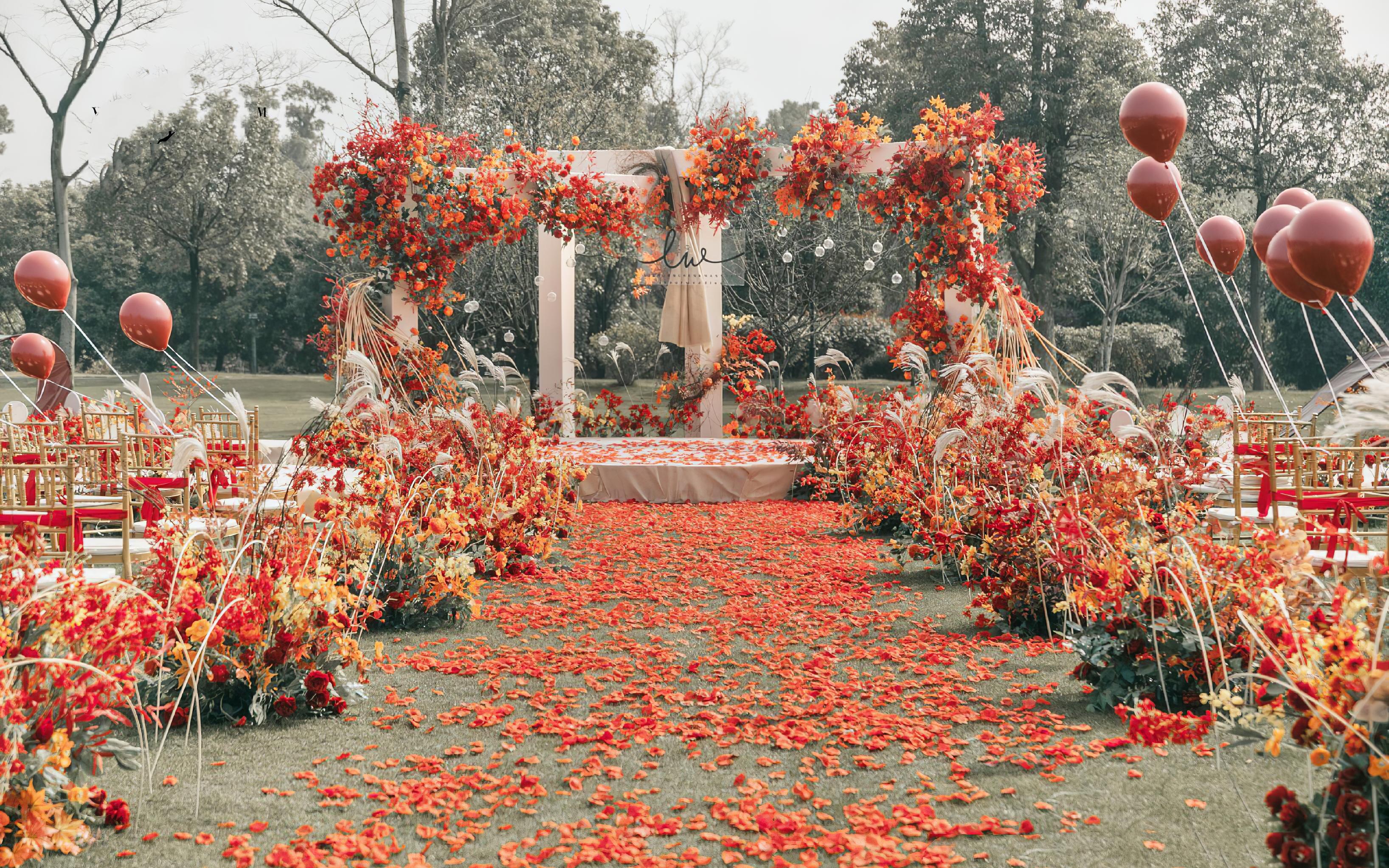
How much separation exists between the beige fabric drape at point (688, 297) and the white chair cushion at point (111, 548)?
21.9ft

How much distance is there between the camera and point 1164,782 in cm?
304

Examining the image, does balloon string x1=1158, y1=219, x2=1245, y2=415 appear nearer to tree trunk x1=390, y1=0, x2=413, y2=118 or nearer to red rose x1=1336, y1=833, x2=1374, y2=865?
red rose x1=1336, y1=833, x2=1374, y2=865

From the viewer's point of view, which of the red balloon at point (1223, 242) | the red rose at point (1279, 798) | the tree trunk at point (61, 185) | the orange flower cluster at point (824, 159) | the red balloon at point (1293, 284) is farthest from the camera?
the tree trunk at point (61, 185)

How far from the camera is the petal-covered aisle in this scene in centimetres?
267

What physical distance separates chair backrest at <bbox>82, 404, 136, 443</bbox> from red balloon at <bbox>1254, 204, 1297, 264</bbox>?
615 centimetres

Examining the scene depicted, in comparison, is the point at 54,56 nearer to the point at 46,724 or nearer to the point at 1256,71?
the point at 46,724

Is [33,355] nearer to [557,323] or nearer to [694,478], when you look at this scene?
[694,478]

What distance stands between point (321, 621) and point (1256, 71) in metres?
22.4

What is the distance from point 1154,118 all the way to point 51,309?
17.4ft

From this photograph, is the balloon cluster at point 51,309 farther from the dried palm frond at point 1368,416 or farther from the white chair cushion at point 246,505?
the dried palm frond at point 1368,416

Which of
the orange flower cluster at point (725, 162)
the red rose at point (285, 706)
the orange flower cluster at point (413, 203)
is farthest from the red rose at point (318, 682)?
the orange flower cluster at point (725, 162)

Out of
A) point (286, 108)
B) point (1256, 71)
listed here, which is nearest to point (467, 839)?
point (1256, 71)

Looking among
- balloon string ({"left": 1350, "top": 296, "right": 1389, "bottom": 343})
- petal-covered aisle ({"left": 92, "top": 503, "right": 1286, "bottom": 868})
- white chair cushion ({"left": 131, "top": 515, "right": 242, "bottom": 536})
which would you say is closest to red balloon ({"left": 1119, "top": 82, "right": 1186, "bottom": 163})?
balloon string ({"left": 1350, "top": 296, "right": 1389, "bottom": 343})

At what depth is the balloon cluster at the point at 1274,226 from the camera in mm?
2492
